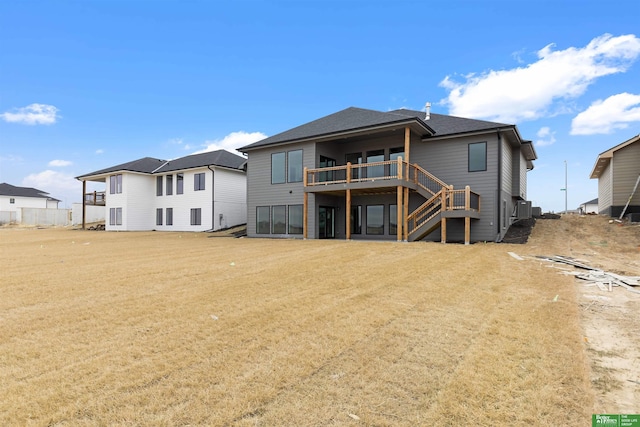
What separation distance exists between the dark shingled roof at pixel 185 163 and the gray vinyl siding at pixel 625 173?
82.3 ft

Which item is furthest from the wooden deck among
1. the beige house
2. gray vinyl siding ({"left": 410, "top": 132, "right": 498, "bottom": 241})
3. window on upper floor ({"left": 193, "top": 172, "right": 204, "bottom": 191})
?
window on upper floor ({"left": 193, "top": 172, "right": 204, "bottom": 191})

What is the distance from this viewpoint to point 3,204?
50562 mm

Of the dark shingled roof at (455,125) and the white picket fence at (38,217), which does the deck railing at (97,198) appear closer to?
the white picket fence at (38,217)

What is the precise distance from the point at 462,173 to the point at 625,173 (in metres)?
10.5

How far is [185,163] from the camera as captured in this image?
2858 centimetres

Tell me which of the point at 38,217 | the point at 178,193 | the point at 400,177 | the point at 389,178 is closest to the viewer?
the point at 400,177

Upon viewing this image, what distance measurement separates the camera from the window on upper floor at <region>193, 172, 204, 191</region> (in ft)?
86.0

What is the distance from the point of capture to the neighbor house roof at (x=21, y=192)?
170 feet

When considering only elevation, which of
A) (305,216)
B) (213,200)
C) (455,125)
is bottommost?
(305,216)

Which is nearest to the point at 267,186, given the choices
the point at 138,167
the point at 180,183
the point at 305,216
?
the point at 305,216

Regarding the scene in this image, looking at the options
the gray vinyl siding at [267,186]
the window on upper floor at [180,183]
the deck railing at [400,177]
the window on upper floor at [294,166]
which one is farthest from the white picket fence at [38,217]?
the deck railing at [400,177]

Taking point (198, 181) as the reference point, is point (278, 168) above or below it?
above

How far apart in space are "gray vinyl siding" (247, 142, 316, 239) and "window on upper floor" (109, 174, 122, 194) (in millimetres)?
15626

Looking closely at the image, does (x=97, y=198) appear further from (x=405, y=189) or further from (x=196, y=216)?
(x=405, y=189)
